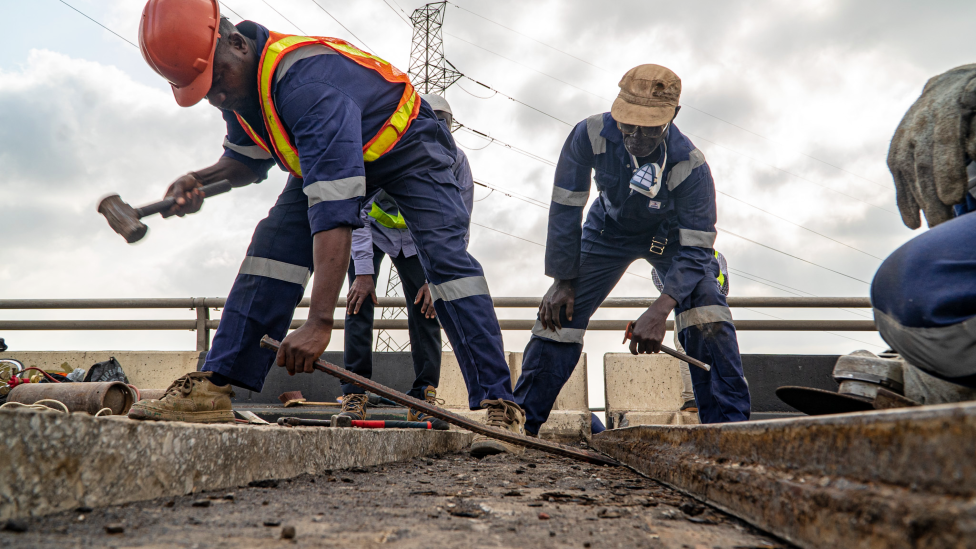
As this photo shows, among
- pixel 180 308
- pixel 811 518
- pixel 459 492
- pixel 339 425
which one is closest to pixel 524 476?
pixel 459 492

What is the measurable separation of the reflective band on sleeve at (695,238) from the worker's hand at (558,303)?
0.75 m

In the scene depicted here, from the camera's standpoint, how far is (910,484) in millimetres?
769

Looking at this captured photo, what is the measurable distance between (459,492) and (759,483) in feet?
2.51

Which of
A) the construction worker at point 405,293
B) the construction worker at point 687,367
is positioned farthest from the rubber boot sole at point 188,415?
the construction worker at point 687,367

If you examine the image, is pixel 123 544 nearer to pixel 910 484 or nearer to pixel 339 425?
pixel 910 484

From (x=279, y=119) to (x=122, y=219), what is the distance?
3.16 ft

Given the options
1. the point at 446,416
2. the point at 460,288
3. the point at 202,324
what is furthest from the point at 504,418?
the point at 202,324

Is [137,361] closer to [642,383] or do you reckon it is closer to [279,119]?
[279,119]

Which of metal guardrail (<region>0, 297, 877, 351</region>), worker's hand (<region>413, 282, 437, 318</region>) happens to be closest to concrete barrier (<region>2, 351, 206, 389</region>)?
metal guardrail (<region>0, 297, 877, 351</region>)

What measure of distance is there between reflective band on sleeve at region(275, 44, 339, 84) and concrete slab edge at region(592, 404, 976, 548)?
2.14 metres

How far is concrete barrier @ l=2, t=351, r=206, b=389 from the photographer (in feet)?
20.5

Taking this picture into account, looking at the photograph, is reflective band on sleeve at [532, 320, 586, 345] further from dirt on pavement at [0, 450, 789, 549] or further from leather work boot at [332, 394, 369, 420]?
dirt on pavement at [0, 450, 789, 549]

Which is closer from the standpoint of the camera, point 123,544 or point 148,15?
point 123,544

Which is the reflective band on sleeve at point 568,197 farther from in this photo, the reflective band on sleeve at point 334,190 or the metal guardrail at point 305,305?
the metal guardrail at point 305,305
